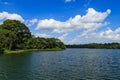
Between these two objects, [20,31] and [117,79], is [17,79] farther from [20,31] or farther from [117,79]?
[20,31]

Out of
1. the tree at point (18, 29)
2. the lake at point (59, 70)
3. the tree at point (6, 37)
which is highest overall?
the tree at point (18, 29)

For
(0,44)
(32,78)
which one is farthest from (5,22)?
(32,78)

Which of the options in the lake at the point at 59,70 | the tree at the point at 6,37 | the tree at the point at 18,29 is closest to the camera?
the lake at the point at 59,70

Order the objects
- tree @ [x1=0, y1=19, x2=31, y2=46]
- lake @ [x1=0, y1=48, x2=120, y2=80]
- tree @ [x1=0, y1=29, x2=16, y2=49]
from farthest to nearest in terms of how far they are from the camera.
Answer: tree @ [x1=0, y1=19, x2=31, y2=46] < tree @ [x1=0, y1=29, x2=16, y2=49] < lake @ [x1=0, y1=48, x2=120, y2=80]

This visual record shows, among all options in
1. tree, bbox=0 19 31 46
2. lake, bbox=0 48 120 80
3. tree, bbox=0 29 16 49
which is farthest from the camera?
tree, bbox=0 19 31 46

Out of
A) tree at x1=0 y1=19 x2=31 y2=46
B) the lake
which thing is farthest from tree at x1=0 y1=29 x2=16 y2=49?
the lake

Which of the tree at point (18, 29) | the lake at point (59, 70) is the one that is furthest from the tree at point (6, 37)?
the lake at point (59, 70)

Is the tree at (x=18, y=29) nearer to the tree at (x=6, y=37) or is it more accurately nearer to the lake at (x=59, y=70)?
the tree at (x=6, y=37)

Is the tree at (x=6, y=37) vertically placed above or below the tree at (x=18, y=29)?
below

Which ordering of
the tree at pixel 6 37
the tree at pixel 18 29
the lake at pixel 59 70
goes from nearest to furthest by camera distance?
the lake at pixel 59 70
the tree at pixel 6 37
the tree at pixel 18 29

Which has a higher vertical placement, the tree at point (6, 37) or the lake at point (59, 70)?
the tree at point (6, 37)

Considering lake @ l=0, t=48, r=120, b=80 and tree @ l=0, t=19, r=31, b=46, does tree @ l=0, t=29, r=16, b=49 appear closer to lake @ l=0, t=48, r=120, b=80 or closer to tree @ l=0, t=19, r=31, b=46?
tree @ l=0, t=19, r=31, b=46

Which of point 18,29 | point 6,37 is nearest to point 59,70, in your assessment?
point 6,37

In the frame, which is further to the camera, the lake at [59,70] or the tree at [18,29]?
the tree at [18,29]
